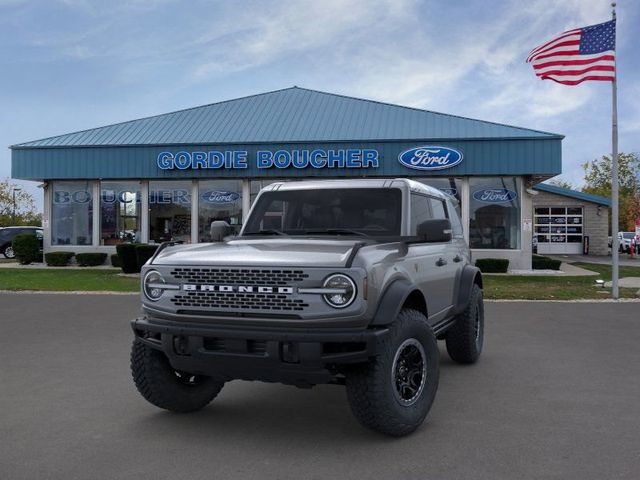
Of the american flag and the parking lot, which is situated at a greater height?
the american flag

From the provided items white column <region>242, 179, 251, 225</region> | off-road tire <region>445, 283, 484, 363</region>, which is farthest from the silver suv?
white column <region>242, 179, 251, 225</region>

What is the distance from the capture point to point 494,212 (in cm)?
2305

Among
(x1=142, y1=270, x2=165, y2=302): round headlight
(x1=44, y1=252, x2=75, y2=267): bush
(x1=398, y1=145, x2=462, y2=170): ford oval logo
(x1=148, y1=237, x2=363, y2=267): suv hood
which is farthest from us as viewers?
(x1=44, y1=252, x2=75, y2=267): bush

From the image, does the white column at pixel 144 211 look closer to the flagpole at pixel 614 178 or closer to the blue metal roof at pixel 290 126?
the blue metal roof at pixel 290 126

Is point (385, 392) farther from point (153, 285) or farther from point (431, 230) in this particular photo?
point (153, 285)

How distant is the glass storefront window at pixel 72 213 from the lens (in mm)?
25672

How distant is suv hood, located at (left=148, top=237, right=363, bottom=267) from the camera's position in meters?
4.24

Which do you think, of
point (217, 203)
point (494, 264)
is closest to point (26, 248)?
point (217, 203)

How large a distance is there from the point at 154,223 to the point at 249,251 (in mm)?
21711

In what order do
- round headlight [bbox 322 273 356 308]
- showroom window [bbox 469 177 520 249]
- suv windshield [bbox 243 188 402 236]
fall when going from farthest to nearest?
showroom window [bbox 469 177 520 249]
suv windshield [bbox 243 188 402 236]
round headlight [bbox 322 273 356 308]

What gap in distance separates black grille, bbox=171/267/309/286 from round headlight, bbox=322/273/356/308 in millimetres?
177

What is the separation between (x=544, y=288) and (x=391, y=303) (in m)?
13.0

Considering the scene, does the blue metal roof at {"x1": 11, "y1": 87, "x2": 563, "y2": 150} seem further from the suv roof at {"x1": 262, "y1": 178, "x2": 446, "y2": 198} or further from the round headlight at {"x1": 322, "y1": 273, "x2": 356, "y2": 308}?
the round headlight at {"x1": 322, "y1": 273, "x2": 356, "y2": 308}

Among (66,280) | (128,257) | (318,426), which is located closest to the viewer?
(318,426)
